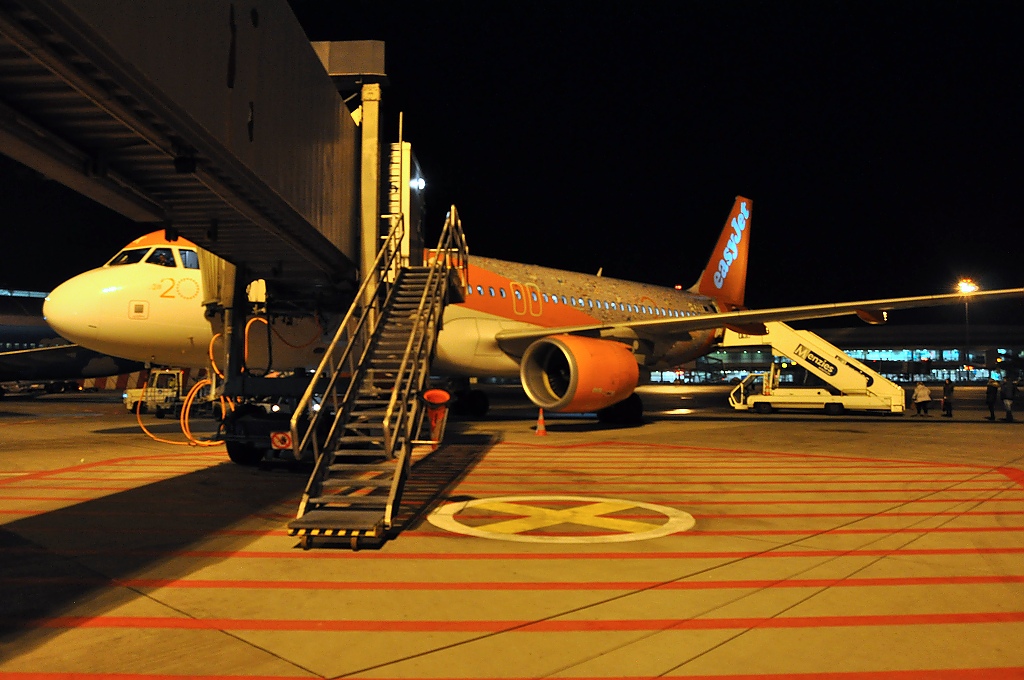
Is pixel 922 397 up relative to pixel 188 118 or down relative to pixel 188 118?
down

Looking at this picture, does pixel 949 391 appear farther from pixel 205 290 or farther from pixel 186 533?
pixel 186 533

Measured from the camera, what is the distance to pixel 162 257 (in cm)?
1360

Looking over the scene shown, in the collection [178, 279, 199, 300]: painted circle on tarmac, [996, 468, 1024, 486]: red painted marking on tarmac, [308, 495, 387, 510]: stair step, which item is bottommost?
[996, 468, 1024, 486]: red painted marking on tarmac

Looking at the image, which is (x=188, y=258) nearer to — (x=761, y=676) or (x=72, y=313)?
(x=72, y=313)

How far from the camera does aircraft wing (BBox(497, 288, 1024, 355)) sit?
1472cm

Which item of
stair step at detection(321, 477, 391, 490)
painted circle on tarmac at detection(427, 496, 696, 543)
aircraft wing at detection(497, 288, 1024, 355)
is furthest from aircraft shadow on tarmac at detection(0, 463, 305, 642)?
aircraft wing at detection(497, 288, 1024, 355)

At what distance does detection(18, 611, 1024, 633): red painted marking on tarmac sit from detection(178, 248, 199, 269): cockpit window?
10.5m

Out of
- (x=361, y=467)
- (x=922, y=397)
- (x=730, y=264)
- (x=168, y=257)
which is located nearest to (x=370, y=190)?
(x=168, y=257)

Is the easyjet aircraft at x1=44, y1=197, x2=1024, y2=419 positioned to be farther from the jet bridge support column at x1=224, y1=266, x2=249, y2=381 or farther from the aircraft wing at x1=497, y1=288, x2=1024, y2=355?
the jet bridge support column at x1=224, y1=266, x2=249, y2=381

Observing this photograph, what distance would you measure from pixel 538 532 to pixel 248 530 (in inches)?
101

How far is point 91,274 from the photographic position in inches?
534

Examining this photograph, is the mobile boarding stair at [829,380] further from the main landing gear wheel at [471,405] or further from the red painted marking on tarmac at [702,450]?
the red painted marking on tarmac at [702,450]

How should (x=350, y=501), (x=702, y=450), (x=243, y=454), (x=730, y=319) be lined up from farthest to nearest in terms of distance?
(x=730, y=319)
(x=702, y=450)
(x=243, y=454)
(x=350, y=501)

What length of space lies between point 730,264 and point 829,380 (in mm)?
7709
